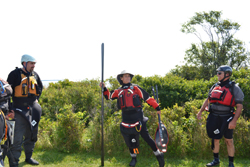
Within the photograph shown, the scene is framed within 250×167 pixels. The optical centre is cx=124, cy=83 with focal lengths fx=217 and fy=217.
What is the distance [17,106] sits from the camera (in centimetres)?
496

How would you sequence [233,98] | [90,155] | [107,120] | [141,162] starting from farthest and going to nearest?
1. [107,120]
2. [90,155]
3. [141,162]
4. [233,98]

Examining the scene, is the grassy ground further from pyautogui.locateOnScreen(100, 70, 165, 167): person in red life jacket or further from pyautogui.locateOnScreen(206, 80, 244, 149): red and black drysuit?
pyautogui.locateOnScreen(206, 80, 244, 149): red and black drysuit

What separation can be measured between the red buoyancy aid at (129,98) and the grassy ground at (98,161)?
155 cm

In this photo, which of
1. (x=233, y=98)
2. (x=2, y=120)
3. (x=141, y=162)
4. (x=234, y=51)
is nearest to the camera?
(x=2, y=120)

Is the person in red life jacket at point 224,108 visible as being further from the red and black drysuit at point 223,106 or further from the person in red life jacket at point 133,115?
the person in red life jacket at point 133,115

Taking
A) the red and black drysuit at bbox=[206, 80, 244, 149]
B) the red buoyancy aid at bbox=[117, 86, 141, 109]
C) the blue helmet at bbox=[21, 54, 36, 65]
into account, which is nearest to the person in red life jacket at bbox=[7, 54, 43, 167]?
the blue helmet at bbox=[21, 54, 36, 65]

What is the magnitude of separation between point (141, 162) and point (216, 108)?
2275 millimetres

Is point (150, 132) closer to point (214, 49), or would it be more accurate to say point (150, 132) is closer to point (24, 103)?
point (24, 103)

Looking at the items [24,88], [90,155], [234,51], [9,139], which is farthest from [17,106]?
[234,51]

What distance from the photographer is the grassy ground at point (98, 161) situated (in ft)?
17.7

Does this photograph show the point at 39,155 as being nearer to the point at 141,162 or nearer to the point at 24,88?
the point at 24,88

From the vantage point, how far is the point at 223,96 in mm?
4953

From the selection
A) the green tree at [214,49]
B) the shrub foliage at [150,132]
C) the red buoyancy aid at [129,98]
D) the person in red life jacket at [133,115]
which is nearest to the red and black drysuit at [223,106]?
the shrub foliage at [150,132]

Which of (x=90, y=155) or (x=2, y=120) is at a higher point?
(x=2, y=120)
